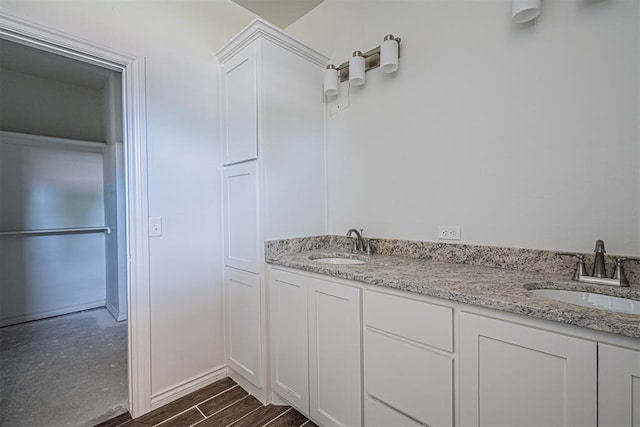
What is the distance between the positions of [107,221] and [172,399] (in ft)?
8.58

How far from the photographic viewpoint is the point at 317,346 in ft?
4.86

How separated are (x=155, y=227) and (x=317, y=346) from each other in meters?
1.21

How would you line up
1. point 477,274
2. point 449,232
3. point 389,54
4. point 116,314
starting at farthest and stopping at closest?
point 116,314 → point 389,54 → point 449,232 → point 477,274

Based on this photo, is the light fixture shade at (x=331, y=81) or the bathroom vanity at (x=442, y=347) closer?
the bathroom vanity at (x=442, y=347)

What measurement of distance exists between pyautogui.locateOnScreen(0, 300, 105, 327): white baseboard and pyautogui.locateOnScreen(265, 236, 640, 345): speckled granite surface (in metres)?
3.08

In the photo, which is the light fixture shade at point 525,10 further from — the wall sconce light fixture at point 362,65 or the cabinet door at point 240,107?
the cabinet door at point 240,107

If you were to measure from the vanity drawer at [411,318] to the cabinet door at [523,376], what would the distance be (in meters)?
0.06

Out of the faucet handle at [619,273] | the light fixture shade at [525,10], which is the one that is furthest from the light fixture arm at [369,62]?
the faucet handle at [619,273]

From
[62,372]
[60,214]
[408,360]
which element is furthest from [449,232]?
[60,214]

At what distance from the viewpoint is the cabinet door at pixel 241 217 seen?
1.77m

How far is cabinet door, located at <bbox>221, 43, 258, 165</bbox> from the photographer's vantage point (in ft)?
5.81

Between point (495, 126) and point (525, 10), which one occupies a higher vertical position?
point (525, 10)

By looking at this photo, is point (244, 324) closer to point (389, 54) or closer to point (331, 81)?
point (331, 81)

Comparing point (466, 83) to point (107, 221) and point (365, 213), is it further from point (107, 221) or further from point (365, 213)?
point (107, 221)
